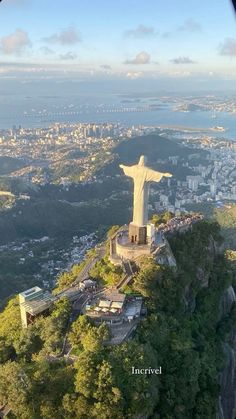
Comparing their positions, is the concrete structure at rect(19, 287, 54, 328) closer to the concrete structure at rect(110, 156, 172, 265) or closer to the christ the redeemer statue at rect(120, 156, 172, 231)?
the concrete structure at rect(110, 156, 172, 265)

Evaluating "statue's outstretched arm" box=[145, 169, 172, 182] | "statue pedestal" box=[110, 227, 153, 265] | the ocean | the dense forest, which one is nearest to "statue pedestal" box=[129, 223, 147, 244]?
"statue pedestal" box=[110, 227, 153, 265]

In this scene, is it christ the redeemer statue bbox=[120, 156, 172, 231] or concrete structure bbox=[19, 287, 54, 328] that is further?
christ the redeemer statue bbox=[120, 156, 172, 231]

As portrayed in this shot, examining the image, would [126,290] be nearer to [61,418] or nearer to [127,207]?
[61,418]

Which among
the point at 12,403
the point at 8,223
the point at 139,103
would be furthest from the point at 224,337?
the point at 139,103

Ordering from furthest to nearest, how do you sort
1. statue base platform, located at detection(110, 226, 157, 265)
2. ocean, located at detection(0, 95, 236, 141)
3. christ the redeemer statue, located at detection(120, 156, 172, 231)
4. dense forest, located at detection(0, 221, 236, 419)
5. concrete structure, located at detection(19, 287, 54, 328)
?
ocean, located at detection(0, 95, 236, 141) → christ the redeemer statue, located at detection(120, 156, 172, 231) → statue base platform, located at detection(110, 226, 157, 265) → concrete structure, located at detection(19, 287, 54, 328) → dense forest, located at detection(0, 221, 236, 419)

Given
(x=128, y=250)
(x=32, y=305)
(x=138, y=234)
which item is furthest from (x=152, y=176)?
(x=32, y=305)
